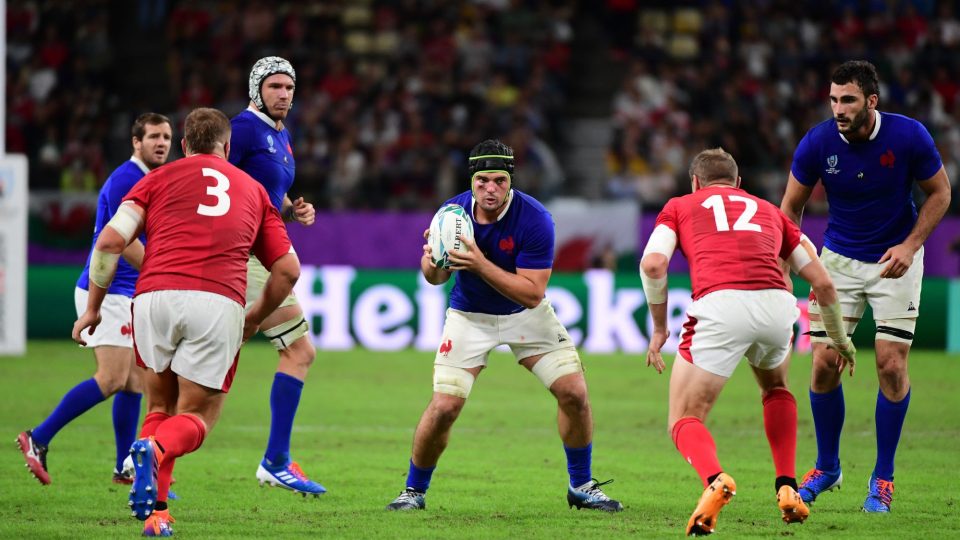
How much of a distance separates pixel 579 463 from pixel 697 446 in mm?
1344

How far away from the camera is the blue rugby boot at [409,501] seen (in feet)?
26.5

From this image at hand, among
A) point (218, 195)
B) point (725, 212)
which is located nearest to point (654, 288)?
point (725, 212)

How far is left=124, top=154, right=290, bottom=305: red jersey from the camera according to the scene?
706cm

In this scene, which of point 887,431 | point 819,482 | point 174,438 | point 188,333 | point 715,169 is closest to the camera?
point 174,438

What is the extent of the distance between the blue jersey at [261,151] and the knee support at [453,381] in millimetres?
1757

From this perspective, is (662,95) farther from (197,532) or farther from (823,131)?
(197,532)

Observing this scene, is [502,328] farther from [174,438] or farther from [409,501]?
[174,438]

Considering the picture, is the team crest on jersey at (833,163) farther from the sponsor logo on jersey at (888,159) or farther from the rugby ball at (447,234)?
the rugby ball at (447,234)

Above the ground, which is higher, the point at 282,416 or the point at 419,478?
the point at 282,416

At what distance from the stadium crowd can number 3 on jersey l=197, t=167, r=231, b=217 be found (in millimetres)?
15147

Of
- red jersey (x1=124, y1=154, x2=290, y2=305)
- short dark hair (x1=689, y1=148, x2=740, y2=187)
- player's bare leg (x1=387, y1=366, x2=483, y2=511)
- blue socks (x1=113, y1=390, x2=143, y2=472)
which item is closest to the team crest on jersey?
short dark hair (x1=689, y1=148, x2=740, y2=187)

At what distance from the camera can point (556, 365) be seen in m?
8.08

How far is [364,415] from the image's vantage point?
13266 millimetres

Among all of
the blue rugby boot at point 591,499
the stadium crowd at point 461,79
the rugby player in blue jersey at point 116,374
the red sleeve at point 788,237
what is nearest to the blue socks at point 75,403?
the rugby player in blue jersey at point 116,374
